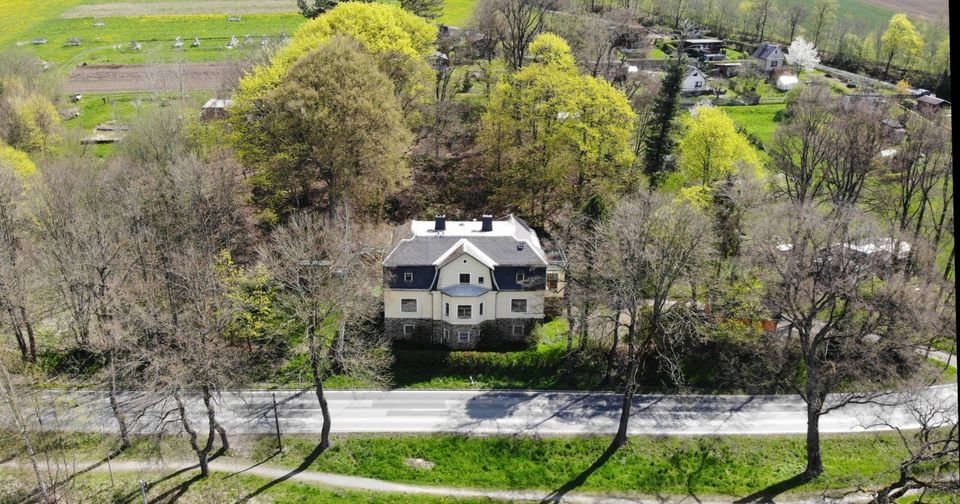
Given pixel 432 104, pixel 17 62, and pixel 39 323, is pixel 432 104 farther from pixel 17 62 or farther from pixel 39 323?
pixel 17 62

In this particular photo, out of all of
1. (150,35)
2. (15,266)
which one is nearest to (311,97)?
(15,266)

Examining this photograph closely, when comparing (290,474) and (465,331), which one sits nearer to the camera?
(290,474)

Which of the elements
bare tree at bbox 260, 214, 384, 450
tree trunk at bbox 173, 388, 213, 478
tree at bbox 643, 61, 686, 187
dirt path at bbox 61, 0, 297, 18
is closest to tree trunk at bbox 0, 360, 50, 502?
tree trunk at bbox 173, 388, 213, 478

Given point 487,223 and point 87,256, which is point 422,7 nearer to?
point 487,223

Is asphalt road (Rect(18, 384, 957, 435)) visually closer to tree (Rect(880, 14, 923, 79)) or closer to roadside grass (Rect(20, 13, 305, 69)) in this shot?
tree (Rect(880, 14, 923, 79))

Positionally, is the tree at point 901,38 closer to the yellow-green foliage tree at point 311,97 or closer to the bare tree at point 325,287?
the yellow-green foliage tree at point 311,97
